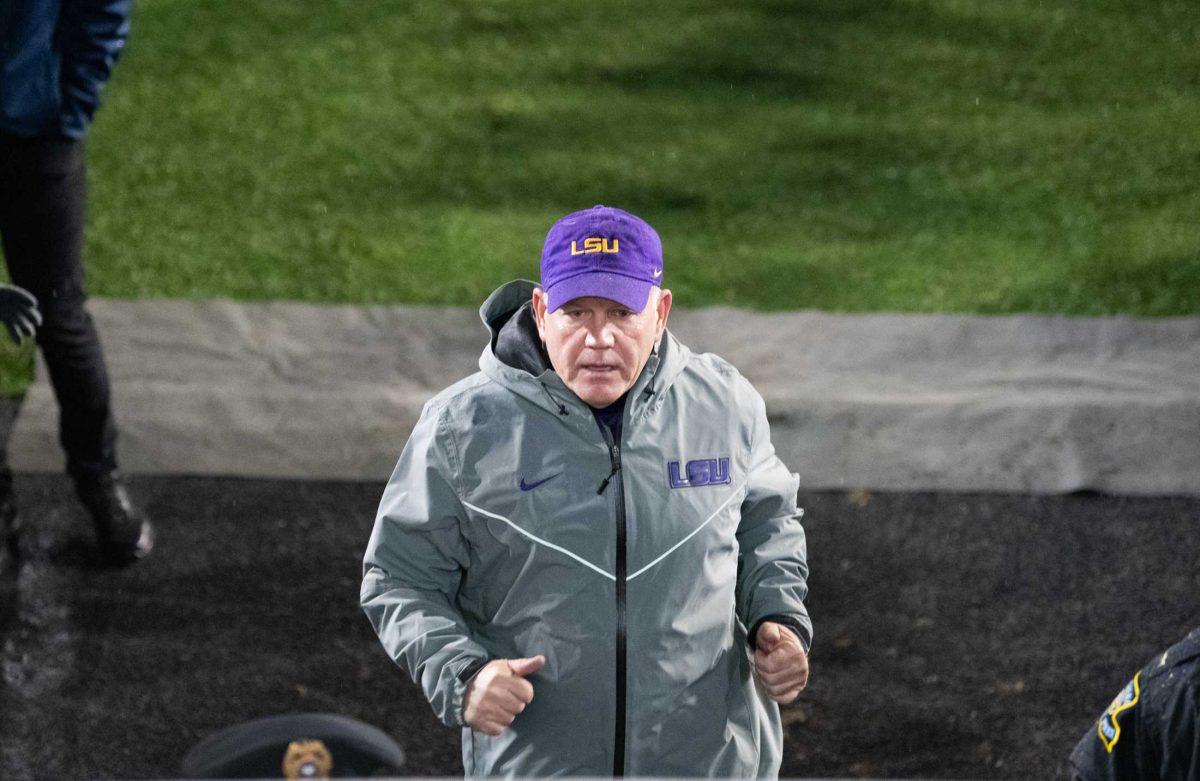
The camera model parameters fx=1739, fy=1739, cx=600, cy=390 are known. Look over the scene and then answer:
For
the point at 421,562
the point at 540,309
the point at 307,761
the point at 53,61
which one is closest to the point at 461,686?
the point at 421,562

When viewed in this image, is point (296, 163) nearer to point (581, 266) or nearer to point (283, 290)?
point (283, 290)

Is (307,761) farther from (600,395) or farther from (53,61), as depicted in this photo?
(53,61)

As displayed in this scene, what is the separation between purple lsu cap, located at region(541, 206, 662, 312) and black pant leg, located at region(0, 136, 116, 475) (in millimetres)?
2412

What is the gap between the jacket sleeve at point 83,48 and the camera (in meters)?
4.74

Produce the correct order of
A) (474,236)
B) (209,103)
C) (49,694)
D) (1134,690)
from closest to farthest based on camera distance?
(1134,690), (49,694), (474,236), (209,103)

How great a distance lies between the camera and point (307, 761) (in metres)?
2.34

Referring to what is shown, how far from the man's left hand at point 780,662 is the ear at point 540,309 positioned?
592mm

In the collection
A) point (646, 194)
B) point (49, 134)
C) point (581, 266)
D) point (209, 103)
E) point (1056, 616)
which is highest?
point (209, 103)

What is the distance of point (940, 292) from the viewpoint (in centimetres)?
714

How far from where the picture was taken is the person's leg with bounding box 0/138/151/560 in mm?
4727

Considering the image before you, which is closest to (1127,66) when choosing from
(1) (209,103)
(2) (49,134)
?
(1) (209,103)

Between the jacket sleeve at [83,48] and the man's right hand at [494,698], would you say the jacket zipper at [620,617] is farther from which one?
the jacket sleeve at [83,48]

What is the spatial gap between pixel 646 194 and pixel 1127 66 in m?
3.06

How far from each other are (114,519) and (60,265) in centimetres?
86
